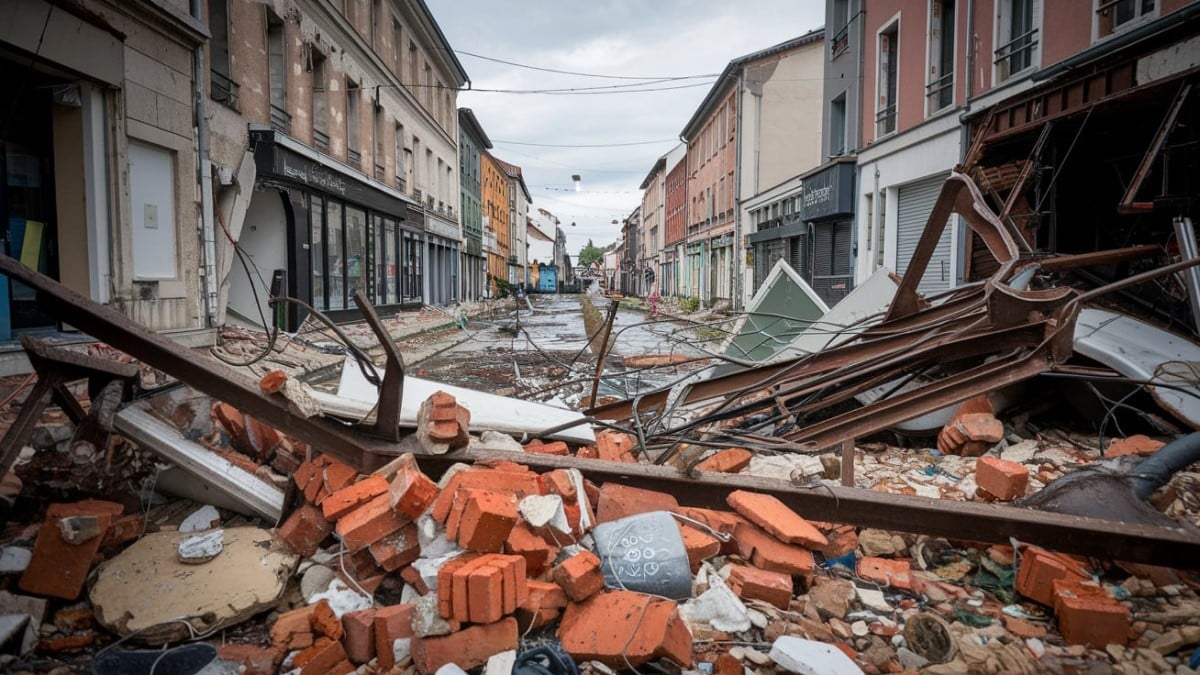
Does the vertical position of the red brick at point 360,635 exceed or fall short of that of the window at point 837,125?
it falls short

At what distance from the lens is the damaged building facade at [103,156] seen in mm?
7324

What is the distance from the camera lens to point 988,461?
379 cm

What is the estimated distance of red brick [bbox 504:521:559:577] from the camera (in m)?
2.58

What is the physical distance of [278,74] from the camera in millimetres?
14031

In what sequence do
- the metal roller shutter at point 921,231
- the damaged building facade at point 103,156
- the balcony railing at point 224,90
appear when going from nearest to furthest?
the damaged building facade at point 103,156 → the balcony railing at point 224,90 → the metal roller shutter at point 921,231

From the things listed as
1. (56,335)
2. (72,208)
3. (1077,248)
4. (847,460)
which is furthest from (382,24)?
(847,460)

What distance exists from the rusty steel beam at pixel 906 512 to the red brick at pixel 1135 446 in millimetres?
1854

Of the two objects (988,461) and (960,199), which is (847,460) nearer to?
(988,461)

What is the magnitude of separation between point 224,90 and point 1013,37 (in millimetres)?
13882

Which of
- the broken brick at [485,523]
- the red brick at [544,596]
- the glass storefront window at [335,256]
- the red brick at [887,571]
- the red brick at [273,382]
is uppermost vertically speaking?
the glass storefront window at [335,256]

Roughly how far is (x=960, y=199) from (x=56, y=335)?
9548 mm

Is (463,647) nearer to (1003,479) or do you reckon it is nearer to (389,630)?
(389,630)

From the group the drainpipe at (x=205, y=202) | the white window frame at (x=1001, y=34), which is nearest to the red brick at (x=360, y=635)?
the drainpipe at (x=205, y=202)

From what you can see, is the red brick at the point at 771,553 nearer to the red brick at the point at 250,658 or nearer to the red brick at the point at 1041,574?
the red brick at the point at 1041,574
